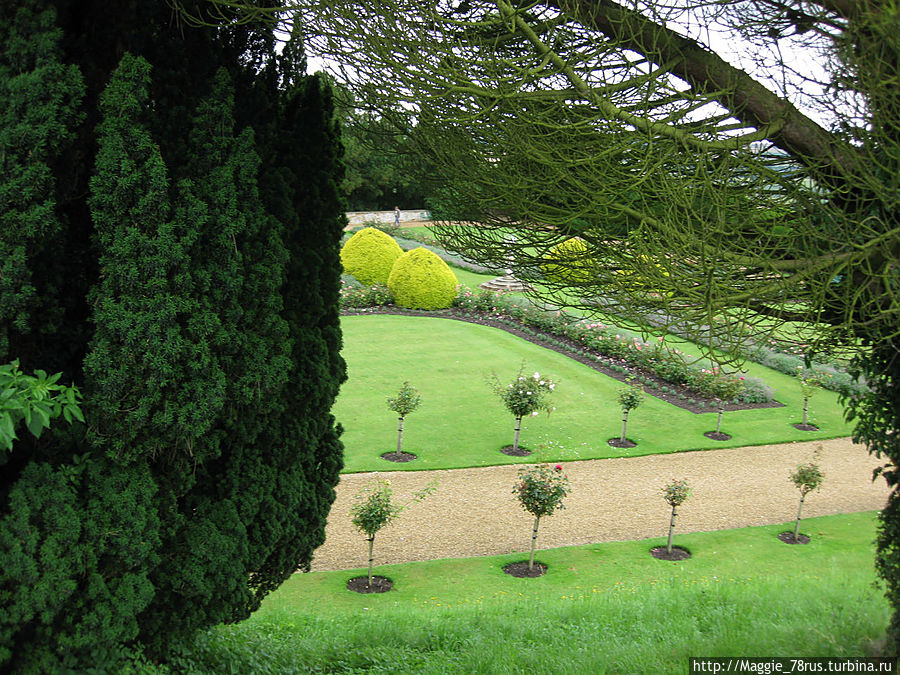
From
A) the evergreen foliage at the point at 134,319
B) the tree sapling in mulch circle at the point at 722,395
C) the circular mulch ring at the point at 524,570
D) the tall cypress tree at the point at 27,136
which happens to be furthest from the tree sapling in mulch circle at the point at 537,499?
the tall cypress tree at the point at 27,136

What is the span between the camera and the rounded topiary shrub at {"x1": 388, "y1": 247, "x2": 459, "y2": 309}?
19297 mm

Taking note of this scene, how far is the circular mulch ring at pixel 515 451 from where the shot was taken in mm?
10242

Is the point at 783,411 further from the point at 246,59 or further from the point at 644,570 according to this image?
the point at 246,59

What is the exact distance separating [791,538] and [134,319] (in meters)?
7.53

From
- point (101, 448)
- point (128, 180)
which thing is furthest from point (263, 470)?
point (128, 180)

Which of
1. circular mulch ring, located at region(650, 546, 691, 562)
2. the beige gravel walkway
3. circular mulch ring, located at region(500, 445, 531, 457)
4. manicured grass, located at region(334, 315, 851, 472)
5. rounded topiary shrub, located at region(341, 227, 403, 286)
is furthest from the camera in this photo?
rounded topiary shrub, located at region(341, 227, 403, 286)

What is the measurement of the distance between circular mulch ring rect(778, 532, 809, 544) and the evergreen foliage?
6264 millimetres

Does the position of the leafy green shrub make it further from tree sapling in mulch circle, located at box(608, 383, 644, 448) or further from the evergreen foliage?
tree sapling in mulch circle, located at box(608, 383, 644, 448)

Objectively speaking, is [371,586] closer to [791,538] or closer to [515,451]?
[515,451]

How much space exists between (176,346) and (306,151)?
1.69 m

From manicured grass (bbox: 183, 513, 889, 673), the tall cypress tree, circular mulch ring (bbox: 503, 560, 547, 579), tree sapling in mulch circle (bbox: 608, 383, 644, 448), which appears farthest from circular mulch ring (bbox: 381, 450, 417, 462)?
the tall cypress tree

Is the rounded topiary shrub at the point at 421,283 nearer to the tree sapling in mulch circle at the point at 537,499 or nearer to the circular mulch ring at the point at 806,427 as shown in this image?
the circular mulch ring at the point at 806,427

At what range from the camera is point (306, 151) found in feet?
15.3

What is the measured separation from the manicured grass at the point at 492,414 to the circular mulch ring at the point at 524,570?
2.40m
